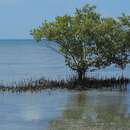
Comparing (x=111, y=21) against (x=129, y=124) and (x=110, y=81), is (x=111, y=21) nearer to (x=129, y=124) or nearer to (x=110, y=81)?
(x=110, y=81)

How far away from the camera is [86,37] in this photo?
3681cm

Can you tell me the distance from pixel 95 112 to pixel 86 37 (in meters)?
10.9

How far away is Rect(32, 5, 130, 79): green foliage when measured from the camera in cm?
3672

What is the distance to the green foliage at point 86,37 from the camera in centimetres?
3672

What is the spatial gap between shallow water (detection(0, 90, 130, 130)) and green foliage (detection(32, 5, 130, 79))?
301 centimetres

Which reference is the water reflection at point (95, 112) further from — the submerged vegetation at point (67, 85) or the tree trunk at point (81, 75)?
the tree trunk at point (81, 75)

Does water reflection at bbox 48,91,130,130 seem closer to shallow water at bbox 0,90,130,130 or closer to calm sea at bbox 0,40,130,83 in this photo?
shallow water at bbox 0,90,130,130

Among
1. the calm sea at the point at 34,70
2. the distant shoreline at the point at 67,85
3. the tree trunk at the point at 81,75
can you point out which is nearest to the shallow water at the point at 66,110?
the distant shoreline at the point at 67,85

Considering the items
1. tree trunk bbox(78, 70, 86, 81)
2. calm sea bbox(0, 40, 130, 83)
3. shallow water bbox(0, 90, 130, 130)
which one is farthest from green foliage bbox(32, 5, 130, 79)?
calm sea bbox(0, 40, 130, 83)

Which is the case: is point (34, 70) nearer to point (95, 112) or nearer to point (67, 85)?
point (67, 85)

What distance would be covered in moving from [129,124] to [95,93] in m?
11.1

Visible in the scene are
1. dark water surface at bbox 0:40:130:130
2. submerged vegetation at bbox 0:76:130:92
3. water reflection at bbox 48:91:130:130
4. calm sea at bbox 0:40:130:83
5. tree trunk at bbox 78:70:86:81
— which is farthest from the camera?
calm sea at bbox 0:40:130:83

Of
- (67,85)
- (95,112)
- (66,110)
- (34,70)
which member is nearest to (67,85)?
(67,85)

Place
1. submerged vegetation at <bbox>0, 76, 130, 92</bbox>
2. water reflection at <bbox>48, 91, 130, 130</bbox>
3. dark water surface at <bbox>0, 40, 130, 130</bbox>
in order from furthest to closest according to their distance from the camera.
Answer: submerged vegetation at <bbox>0, 76, 130, 92</bbox>, dark water surface at <bbox>0, 40, 130, 130</bbox>, water reflection at <bbox>48, 91, 130, 130</bbox>
